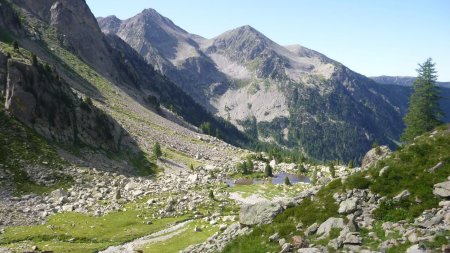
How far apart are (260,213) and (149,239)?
26.7 metres

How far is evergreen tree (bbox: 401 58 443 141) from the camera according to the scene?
81.0 m

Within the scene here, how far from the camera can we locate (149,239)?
54031 mm

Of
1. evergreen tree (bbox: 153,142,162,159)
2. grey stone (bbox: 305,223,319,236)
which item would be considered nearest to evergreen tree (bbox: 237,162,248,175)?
evergreen tree (bbox: 153,142,162,159)

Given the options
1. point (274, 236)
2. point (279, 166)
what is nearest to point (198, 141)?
point (279, 166)

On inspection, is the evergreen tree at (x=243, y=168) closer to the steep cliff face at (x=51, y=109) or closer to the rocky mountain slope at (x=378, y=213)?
the steep cliff face at (x=51, y=109)

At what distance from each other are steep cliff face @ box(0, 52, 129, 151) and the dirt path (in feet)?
Answer: 145

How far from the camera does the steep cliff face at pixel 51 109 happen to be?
85.4 m

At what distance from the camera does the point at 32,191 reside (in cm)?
6706

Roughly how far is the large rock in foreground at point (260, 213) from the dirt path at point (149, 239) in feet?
69.6

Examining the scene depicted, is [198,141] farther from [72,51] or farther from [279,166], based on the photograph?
[72,51]

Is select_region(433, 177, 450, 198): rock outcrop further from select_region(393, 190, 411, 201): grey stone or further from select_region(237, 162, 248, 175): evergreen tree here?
select_region(237, 162, 248, 175): evergreen tree

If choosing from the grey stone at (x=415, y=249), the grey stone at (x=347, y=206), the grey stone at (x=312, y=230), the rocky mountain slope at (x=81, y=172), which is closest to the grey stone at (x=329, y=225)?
the grey stone at (x=312, y=230)

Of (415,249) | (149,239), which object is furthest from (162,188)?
(415,249)

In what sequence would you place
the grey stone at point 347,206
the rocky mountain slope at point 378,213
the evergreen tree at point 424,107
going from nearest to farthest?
1. the rocky mountain slope at point 378,213
2. the grey stone at point 347,206
3. the evergreen tree at point 424,107
